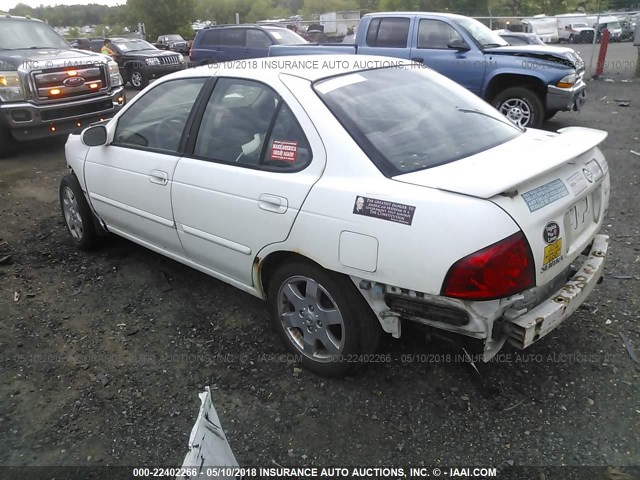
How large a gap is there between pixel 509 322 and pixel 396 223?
26.2 inches

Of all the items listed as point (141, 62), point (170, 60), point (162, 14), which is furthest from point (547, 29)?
point (162, 14)

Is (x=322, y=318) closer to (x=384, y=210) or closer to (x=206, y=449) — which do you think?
(x=384, y=210)

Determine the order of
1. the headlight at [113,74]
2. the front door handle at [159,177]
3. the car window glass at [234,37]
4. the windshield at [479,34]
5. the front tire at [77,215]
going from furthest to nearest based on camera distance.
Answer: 1. the car window glass at [234,37]
2. the headlight at [113,74]
3. the windshield at [479,34]
4. the front tire at [77,215]
5. the front door handle at [159,177]

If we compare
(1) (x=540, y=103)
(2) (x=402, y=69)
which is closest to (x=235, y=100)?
(2) (x=402, y=69)

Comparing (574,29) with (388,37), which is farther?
(574,29)

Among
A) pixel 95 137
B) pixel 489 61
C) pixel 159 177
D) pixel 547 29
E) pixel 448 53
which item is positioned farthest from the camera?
pixel 547 29

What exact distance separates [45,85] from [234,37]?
5.70 metres

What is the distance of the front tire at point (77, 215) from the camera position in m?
4.29

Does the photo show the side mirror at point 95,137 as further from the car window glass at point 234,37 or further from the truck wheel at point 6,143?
the car window glass at point 234,37

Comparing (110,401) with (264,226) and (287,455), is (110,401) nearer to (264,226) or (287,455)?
(287,455)

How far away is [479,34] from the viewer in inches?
324

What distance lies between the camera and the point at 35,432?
2.58m

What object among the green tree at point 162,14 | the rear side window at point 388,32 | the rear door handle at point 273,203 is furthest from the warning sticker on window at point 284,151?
the green tree at point 162,14

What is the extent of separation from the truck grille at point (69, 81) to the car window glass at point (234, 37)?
4369 mm
